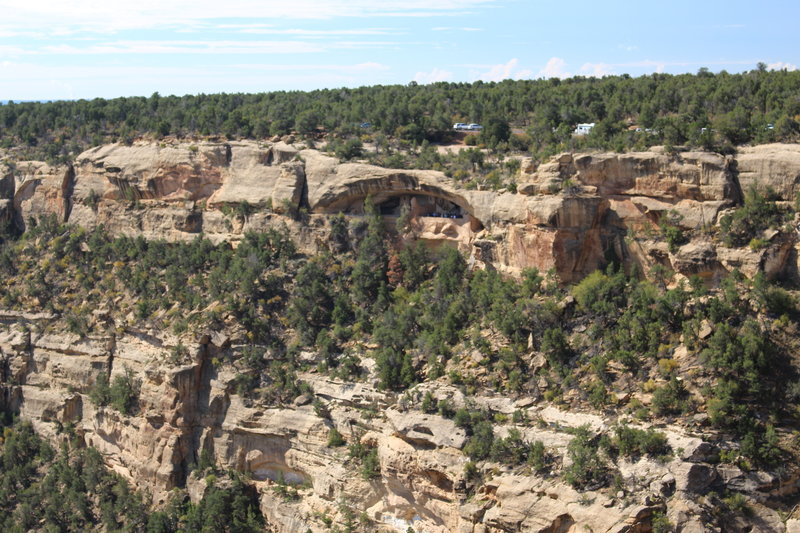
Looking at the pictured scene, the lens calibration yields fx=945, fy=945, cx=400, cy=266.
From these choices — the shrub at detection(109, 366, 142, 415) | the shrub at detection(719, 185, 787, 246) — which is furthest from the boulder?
the shrub at detection(109, 366, 142, 415)

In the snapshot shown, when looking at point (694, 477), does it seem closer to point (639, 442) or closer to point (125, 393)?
point (639, 442)

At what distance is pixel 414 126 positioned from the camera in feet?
193

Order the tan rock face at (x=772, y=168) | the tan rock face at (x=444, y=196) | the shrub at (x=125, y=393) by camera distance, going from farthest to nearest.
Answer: the shrub at (x=125, y=393), the tan rock face at (x=444, y=196), the tan rock face at (x=772, y=168)

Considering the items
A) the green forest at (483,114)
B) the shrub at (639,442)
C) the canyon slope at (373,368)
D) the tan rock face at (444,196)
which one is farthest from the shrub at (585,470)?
the green forest at (483,114)

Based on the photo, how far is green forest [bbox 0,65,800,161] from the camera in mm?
47938

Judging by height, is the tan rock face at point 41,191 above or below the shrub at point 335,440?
above

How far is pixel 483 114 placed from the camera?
60781 mm

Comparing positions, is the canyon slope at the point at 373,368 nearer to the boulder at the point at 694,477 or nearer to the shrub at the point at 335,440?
the boulder at the point at 694,477

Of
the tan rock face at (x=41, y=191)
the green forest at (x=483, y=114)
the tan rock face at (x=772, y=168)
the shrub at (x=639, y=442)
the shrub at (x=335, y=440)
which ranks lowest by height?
the shrub at (x=335, y=440)

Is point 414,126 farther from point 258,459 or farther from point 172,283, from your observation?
point 258,459

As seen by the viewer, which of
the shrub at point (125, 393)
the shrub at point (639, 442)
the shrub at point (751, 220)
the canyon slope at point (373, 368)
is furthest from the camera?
the shrub at point (125, 393)

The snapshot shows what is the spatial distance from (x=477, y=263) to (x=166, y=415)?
18.4 m

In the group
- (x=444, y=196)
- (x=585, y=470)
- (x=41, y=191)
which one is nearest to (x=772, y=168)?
(x=585, y=470)

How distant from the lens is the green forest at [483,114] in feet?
157
